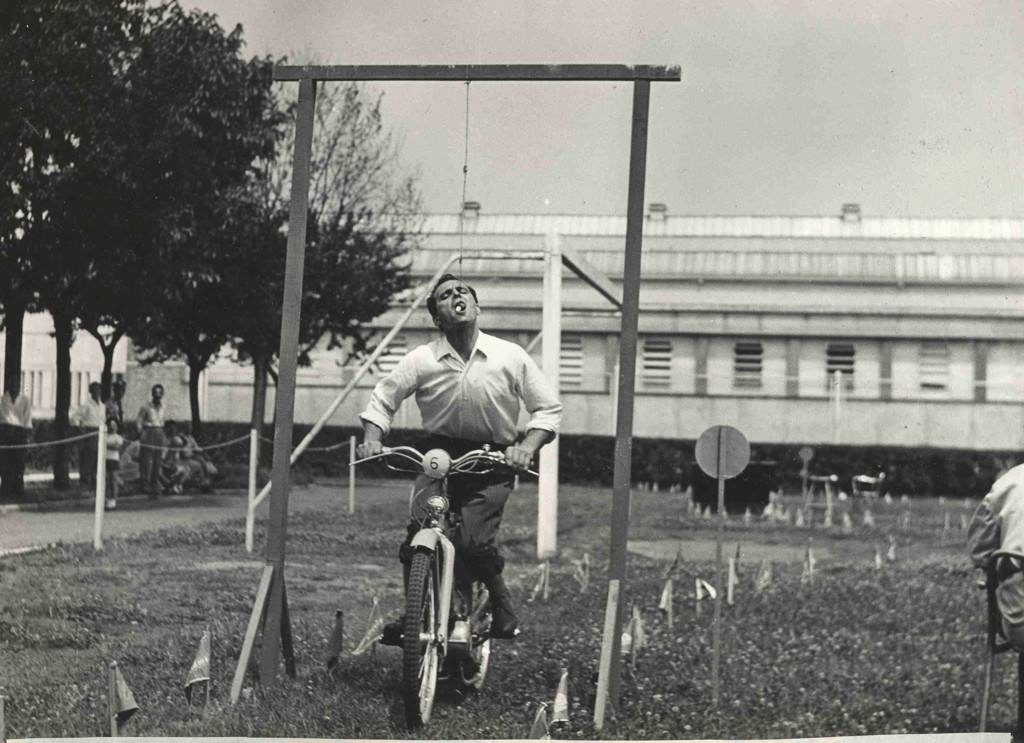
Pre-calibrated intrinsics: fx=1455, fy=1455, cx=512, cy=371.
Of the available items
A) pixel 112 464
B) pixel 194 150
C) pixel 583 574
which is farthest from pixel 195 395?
pixel 583 574

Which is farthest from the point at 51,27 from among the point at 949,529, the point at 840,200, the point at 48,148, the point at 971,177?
the point at 949,529

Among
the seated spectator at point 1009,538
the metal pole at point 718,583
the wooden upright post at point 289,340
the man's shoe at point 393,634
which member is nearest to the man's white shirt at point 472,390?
the wooden upright post at point 289,340

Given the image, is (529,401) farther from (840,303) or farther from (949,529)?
(840,303)

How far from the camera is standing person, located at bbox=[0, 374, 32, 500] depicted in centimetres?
893

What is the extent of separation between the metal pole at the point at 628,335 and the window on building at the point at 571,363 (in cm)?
1664

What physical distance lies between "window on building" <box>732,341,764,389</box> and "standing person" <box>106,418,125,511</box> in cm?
1449

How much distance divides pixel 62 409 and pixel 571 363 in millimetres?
12470

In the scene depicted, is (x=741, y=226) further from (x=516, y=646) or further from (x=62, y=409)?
(x=516, y=646)

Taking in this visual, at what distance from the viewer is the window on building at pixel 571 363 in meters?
22.4

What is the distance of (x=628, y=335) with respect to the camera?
17.4ft

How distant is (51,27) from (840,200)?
4456mm

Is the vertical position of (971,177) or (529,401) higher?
(971,177)

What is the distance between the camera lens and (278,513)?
547 cm

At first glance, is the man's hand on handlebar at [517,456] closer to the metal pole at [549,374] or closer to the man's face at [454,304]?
the man's face at [454,304]
